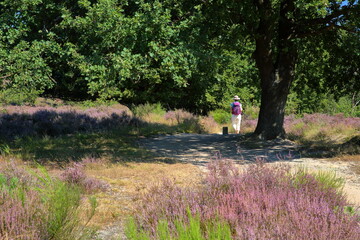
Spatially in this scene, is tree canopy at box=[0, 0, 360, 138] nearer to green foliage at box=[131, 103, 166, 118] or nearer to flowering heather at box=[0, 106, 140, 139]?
flowering heather at box=[0, 106, 140, 139]

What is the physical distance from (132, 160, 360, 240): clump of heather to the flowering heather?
10892mm

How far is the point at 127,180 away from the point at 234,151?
5.12 m

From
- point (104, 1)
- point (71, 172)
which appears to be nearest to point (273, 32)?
point (104, 1)

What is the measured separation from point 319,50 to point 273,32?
275cm

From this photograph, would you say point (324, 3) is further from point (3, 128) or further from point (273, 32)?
point (3, 128)

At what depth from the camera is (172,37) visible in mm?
10305

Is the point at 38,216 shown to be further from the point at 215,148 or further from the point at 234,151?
the point at 215,148

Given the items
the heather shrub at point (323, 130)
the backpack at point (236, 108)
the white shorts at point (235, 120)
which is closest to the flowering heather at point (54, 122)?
the white shorts at point (235, 120)

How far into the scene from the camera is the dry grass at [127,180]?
4859mm

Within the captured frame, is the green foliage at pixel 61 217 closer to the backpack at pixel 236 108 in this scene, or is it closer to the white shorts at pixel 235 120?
the backpack at pixel 236 108

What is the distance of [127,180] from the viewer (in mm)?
6965

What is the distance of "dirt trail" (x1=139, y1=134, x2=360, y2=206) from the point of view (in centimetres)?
850

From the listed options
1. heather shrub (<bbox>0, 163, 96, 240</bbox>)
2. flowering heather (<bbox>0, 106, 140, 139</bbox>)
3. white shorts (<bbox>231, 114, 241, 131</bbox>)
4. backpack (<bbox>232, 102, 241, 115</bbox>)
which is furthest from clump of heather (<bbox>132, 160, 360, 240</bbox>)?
white shorts (<bbox>231, 114, 241, 131</bbox>)

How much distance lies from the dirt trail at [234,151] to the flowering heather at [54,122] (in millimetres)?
3589
